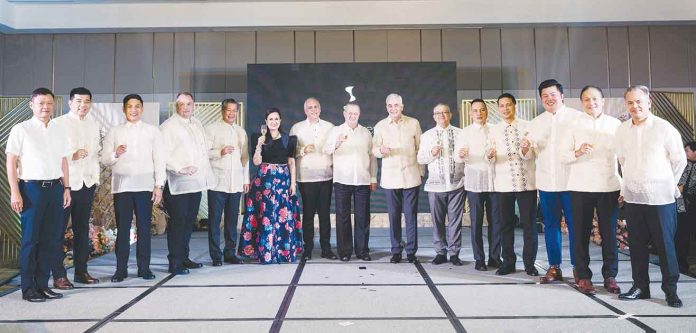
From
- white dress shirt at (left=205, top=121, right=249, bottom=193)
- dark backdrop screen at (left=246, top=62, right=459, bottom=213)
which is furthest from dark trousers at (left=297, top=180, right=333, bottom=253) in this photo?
dark backdrop screen at (left=246, top=62, right=459, bottom=213)

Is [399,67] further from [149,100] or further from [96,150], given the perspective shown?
[96,150]

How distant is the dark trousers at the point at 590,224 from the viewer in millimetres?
3584

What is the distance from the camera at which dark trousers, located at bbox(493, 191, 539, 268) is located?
162 inches

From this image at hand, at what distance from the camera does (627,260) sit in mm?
4824

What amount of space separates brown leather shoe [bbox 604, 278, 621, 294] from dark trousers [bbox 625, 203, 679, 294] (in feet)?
0.56

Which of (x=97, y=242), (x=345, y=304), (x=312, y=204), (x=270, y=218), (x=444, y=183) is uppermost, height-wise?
(x=444, y=183)

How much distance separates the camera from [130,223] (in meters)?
4.16

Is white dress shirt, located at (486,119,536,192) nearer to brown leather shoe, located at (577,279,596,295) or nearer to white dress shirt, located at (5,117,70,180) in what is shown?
brown leather shoe, located at (577,279,596,295)

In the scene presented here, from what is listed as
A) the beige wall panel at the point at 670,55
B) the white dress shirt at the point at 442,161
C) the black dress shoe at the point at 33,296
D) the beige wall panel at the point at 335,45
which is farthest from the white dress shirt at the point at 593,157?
the beige wall panel at the point at 670,55

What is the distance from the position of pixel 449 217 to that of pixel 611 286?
1.48 metres

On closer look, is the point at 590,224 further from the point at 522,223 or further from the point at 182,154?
the point at 182,154

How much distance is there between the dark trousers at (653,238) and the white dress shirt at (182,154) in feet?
10.4

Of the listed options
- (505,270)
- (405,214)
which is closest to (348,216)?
(405,214)

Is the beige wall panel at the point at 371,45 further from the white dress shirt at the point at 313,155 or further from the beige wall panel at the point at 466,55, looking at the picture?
the white dress shirt at the point at 313,155
